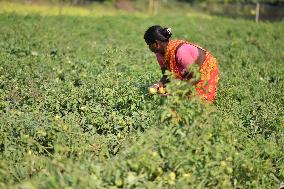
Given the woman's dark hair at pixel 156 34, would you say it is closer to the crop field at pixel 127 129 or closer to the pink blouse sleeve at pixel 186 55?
the pink blouse sleeve at pixel 186 55

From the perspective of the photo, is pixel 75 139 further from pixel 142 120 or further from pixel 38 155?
pixel 142 120

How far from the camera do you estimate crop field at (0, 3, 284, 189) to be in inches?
150

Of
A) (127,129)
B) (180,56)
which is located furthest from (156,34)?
(127,129)

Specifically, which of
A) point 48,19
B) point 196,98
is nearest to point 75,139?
point 196,98

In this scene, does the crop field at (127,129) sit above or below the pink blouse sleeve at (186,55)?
below

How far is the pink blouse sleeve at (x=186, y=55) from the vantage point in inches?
201

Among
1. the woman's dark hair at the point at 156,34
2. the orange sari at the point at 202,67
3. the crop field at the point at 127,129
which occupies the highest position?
the woman's dark hair at the point at 156,34

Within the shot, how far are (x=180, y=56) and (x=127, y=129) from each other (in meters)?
1.02

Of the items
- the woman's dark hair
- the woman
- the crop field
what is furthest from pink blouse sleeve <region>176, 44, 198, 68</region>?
the crop field

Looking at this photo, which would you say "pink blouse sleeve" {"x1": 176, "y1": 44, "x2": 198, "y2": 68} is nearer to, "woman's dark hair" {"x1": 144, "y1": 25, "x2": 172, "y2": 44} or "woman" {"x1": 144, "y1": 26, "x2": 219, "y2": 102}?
"woman" {"x1": 144, "y1": 26, "x2": 219, "y2": 102}

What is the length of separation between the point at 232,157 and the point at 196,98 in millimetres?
629

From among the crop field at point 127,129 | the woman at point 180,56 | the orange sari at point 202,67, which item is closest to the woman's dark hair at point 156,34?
the woman at point 180,56

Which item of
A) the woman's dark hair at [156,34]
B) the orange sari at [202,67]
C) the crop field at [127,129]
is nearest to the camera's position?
the crop field at [127,129]

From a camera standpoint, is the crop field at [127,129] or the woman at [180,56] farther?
the woman at [180,56]
